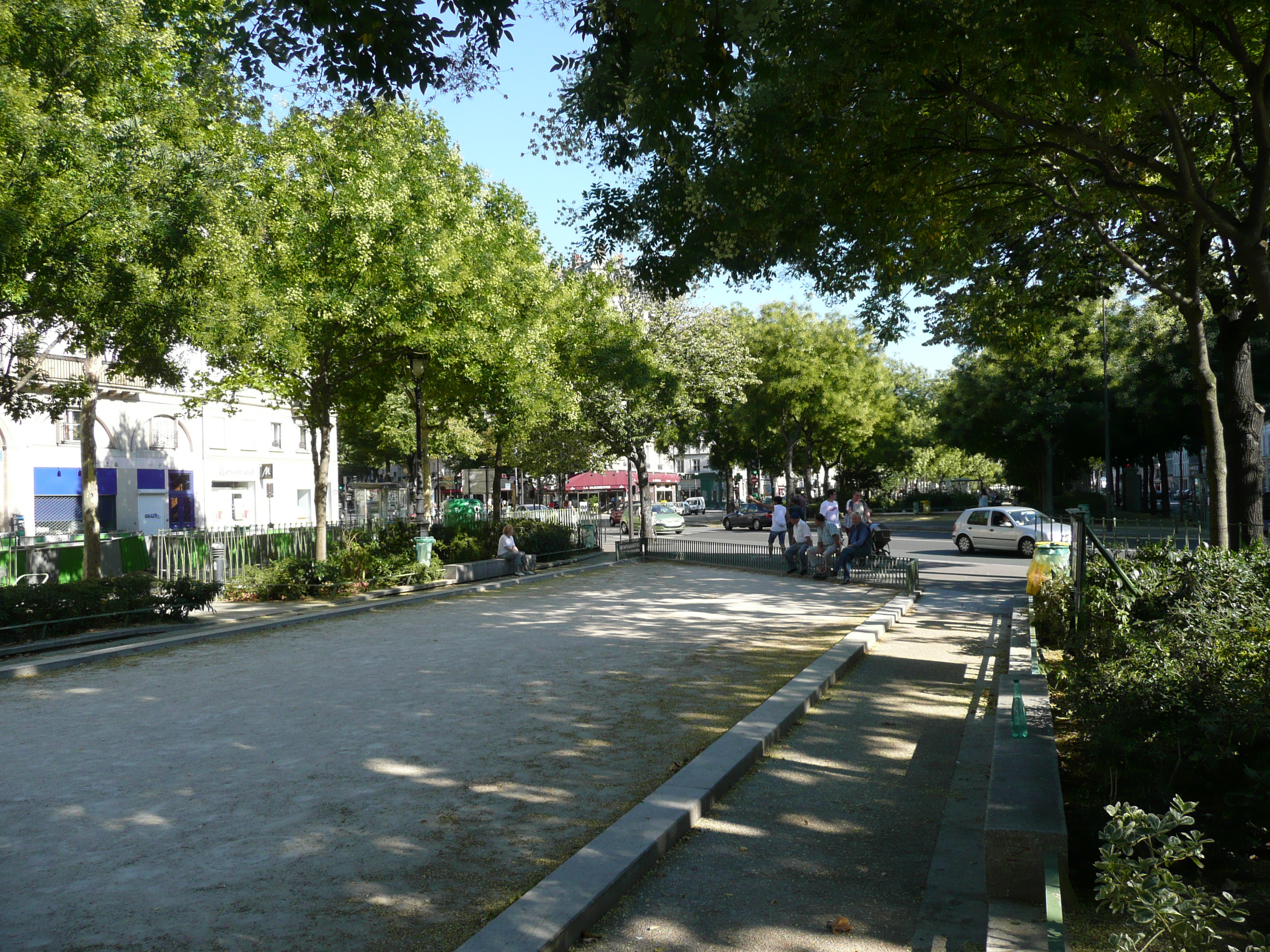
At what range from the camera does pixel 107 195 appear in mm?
11828

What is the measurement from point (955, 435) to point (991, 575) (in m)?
22.3

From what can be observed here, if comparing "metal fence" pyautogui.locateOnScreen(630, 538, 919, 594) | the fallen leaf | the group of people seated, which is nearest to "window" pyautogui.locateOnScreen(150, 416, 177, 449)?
"metal fence" pyautogui.locateOnScreen(630, 538, 919, 594)

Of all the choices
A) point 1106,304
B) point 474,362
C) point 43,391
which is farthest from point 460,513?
point 1106,304

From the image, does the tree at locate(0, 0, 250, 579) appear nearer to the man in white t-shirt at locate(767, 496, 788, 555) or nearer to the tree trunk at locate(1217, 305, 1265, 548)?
the tree trunk at locate(1217, 305, 1265, 548)

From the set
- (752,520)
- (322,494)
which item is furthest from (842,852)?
(752,520)

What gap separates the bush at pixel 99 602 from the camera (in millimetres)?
11453

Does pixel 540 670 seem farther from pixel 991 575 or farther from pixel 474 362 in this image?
pixel 991 575

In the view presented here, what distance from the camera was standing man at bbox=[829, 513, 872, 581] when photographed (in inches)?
722

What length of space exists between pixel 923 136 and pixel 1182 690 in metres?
6.01

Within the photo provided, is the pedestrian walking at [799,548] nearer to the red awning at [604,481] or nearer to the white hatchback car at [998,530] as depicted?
the white hatchback car at [998,530]

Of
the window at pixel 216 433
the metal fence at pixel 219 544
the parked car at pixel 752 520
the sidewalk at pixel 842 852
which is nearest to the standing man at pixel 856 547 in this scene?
the metal fence at pixel 219 544

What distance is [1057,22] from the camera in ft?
21.2

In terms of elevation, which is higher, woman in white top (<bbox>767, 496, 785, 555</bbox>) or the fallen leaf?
woman in white top (<bbox>767, 496, 785, 555</bbox>)

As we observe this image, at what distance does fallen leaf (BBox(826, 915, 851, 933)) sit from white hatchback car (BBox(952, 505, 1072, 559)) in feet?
77.5
